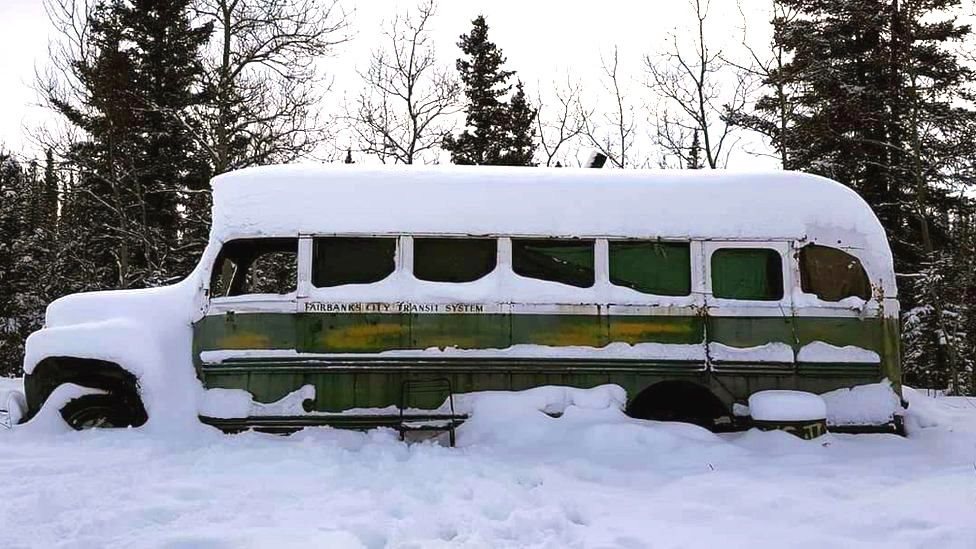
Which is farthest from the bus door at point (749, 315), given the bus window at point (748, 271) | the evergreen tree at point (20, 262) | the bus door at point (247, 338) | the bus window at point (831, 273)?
the evergreen tree at point (20, 262)

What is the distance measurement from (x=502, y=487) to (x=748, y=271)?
11.4 ft

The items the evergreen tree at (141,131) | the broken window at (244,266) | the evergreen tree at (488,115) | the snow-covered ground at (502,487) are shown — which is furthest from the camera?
the evergreen tree at (488,115)

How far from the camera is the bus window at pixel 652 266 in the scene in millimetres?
6457

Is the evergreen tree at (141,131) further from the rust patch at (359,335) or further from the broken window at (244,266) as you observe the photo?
the rust patch at (359,335)

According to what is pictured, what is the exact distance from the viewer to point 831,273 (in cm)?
645

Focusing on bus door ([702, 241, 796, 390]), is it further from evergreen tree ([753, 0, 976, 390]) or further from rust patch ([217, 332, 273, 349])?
evergreen tree ([753, 0, 976, 390])

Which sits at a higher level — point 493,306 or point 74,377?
point 493,306

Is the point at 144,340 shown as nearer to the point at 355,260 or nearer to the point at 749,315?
the point at 355,260

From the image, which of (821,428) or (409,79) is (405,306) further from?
(409,79)

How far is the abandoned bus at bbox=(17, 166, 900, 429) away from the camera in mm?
6250

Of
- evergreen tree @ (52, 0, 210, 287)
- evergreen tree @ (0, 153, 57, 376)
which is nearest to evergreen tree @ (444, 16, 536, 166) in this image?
evergreen tree @ (52, 0, 210, 287)

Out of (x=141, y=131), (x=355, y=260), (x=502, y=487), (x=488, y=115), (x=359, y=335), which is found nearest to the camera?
(x=502, y=487)

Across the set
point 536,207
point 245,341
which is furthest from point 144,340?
point 536,207

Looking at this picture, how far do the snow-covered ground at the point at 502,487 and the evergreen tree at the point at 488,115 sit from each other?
70.4 feet
